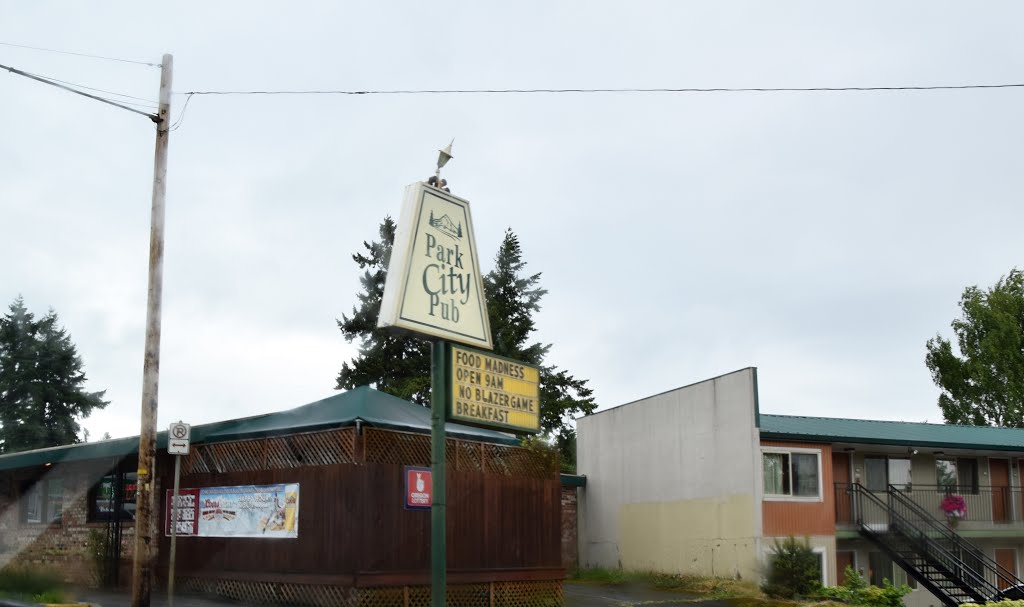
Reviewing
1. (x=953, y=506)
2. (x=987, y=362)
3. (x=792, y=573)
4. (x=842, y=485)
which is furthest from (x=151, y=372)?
(x=987, y=362)

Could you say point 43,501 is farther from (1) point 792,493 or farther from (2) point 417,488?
(1) point 792,493

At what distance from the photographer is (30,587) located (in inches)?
756

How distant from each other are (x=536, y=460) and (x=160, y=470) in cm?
874

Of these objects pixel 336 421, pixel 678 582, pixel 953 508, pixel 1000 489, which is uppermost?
pixel 336 421

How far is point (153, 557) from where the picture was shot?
74.9ft

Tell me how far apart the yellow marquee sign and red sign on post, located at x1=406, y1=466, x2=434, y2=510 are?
7168mm

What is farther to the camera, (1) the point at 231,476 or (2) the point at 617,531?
(2) the point at 617,531

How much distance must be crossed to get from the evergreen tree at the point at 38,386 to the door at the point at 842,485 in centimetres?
4232

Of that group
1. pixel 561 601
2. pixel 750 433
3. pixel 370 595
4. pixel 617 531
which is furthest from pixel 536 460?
Result: pixel 617 531

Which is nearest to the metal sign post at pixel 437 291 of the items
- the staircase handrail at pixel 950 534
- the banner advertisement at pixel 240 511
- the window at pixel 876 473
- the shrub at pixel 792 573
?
the banner advertisement at pixel 240 511

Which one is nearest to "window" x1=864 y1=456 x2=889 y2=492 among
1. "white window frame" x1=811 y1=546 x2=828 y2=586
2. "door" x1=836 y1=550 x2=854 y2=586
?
"door" x1=836 y1=550 x2=854 y2=586

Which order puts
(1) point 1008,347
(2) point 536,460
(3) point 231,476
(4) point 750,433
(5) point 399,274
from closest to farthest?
(5) point 399,274 → (3) point 231,476 → (2) point 536,460 → (4) point 750,433 → (1) point 1008,347

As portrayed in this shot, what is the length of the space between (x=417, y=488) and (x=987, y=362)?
5053 cm

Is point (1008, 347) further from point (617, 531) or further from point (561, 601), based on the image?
point (561, 601)
